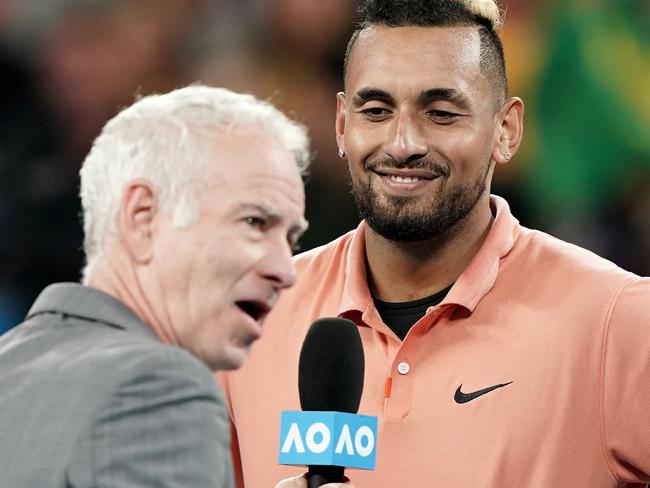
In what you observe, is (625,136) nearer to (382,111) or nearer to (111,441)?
(382,111)

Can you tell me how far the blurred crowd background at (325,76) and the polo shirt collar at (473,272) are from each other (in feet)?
6.04

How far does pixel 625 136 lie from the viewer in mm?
4898

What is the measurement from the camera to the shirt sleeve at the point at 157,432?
136 cm

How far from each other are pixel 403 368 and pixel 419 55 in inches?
27.7

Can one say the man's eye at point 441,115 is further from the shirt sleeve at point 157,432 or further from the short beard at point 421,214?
the shirt sleeve at point 157,432

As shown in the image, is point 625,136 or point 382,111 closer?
point 382,111

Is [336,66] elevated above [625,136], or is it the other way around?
[336,66]

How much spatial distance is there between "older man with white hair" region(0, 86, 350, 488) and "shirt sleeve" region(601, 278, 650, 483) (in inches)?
37.3

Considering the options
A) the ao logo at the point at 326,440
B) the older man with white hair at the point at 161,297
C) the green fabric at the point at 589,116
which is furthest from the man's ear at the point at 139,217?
the green fabric at the point at 589,116

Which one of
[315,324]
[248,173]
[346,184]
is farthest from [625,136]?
[248,173]

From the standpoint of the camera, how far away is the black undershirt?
2.68 meters

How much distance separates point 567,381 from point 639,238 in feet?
8.02

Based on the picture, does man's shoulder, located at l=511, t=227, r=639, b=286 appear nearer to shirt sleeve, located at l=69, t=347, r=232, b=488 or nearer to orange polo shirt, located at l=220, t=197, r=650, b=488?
orange polo shirt, located at l=220, t=197, r=650, b=488

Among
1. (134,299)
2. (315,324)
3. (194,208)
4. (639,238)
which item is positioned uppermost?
(194,208)
